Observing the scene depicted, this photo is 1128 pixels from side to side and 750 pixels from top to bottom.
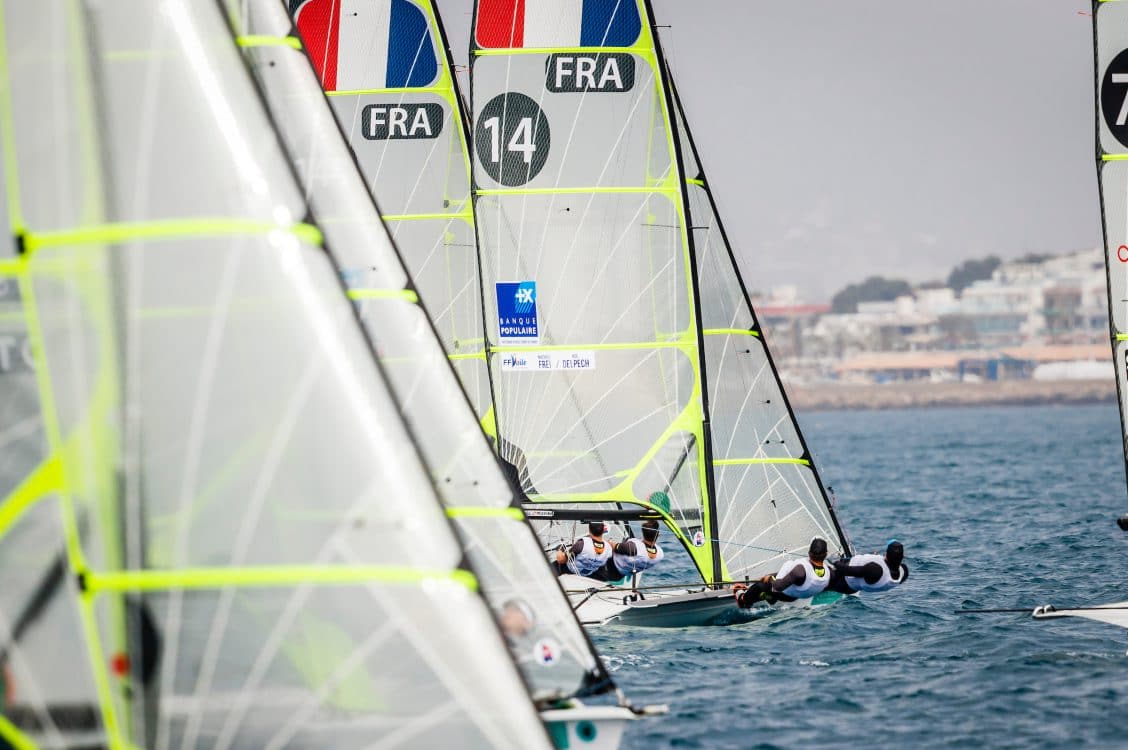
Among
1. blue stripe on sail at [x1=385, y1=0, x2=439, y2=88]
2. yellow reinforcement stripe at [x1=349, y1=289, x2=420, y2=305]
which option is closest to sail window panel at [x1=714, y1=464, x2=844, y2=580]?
blue stripe on sail at [x1=385, y1=0, x2=439, y2=88]

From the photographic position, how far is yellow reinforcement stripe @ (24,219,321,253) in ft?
20.7

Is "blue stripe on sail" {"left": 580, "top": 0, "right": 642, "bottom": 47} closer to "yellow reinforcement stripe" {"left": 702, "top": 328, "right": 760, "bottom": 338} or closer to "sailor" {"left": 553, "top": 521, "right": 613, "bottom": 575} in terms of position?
"yellow reinforcement stripe" {"left": 702, "top": 328, "right": 760, "bottom": 338}

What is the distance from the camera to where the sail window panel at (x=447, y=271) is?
60.9 ft

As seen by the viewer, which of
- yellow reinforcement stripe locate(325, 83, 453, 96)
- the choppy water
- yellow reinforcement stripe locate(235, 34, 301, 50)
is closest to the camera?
yellow reinforcement stripe locate(235, 34, 301, 50)

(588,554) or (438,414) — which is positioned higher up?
(438,414)

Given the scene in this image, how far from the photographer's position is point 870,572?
14.3m

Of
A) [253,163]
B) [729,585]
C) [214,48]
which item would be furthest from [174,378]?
[729,585]

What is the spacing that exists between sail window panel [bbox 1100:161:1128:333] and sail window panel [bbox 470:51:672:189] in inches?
185

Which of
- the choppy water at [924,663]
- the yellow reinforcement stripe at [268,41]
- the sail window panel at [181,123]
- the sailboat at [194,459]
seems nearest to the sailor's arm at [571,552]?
the choppy water at [924,663]

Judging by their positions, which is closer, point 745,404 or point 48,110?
point 48,110

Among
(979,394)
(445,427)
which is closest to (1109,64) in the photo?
(445,427)

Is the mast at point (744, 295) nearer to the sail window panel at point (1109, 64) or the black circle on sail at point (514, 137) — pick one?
the black circle on sail at point (514, 137)

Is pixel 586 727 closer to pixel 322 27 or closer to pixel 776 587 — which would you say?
pixel 776 587

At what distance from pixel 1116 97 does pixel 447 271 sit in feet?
27.0
